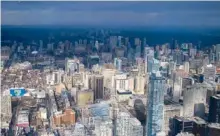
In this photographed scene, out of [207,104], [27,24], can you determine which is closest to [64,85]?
[27,24]

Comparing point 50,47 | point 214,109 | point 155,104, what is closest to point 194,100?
point 214,109

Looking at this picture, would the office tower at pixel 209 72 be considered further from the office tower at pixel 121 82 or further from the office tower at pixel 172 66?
the office tower at pixel 121 82

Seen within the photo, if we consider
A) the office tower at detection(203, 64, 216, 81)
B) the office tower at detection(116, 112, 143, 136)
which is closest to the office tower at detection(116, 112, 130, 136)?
the office tower at detection(116, 112, 143, 136)

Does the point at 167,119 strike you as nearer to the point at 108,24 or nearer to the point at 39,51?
the point at 108,24

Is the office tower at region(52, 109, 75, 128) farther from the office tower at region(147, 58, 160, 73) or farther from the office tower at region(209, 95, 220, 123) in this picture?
the office tower at region(209, 95, 220, 123)

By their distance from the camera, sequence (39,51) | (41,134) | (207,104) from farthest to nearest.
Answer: (39,51)
(207,104)
(41,134)

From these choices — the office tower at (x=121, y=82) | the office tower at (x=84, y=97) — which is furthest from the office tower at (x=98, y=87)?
the office tower at (x=121, y=82)

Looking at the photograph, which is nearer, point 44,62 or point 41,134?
point 41,134
